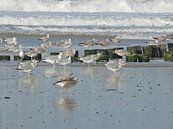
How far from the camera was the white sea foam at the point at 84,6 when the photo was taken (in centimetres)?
6688

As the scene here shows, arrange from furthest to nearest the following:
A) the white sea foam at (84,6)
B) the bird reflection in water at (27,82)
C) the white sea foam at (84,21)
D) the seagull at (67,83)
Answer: the white sea foam at (84,6) → the white sea foam at (84,21) → the bird reflection in water at (27,82) → the seagull at (67,83)

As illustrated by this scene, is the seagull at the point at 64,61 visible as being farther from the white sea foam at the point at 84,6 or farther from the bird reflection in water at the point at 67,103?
the white sea foam at the point at 84,6

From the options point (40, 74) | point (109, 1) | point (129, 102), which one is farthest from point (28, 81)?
point (109, 1)

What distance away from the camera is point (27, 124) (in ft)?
39.2

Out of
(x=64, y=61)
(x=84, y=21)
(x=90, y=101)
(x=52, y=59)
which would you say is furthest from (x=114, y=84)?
(x=84, y=21)

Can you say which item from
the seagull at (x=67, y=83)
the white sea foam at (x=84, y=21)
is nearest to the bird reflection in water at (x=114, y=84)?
the seagull at (x=67, y=83)

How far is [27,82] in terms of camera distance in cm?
1778

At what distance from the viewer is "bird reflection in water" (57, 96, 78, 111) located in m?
13.7

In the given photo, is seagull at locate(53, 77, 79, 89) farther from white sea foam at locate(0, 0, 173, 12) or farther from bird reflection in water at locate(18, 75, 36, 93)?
white sea foam at locate(0, 0, 173, 12)

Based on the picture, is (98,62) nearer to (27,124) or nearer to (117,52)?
(117,52)

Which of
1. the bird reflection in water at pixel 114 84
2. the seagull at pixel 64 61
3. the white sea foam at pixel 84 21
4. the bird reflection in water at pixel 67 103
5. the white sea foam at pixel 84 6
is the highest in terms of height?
the white sea foam at pixel 84 6

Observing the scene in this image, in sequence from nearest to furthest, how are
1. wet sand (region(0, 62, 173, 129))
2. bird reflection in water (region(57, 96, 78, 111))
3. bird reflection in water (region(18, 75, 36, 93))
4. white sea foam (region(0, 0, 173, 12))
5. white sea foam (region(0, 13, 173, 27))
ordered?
wet sand (region(0, 62, 173, 129)) < bird reflection in water (region(57, 96, 78, 111)) < bird reflection in water (region(18, 75, 36, 93)) < white sea foam (region(0, 13, 173, 27)) < white sea foam (region(0, 0, 173, 12))

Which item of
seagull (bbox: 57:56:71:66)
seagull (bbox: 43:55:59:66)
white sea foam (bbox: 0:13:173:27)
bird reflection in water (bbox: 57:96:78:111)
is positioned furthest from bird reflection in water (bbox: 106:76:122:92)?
white sea foam (bbox: 0:13:173:27)

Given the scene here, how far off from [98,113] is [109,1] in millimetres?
59207
